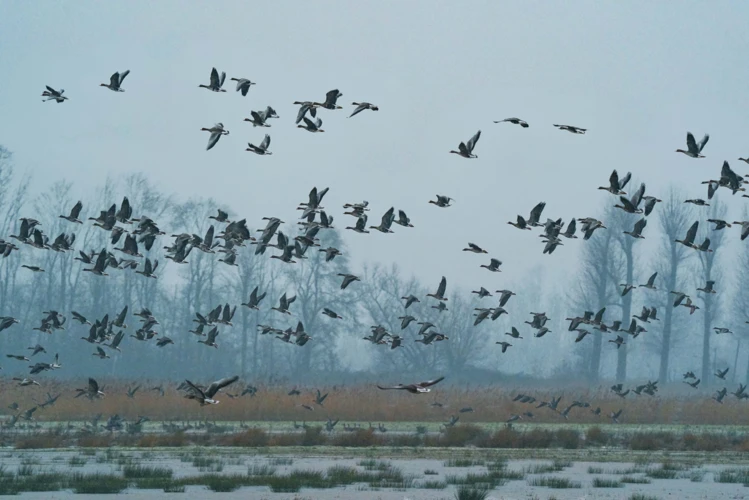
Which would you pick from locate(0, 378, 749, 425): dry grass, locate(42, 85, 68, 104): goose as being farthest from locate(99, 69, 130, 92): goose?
locate(0, 378, 749, 425): dry grass

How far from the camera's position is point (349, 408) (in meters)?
48.1

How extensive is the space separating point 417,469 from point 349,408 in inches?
711

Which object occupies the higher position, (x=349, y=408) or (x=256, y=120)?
(x=256, y=120)

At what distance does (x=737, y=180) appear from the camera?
26875 millimetres

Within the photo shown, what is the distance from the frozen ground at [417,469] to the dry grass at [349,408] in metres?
11.5

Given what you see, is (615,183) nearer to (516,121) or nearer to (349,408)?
(516,121)

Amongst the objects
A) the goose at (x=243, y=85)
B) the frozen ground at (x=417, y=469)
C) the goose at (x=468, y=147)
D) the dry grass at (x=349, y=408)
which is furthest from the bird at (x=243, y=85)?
the dry grass at (x=349, y=408)

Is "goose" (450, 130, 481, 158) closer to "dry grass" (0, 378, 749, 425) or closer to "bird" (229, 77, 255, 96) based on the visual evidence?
"bird" (229, 77, 255, 96)

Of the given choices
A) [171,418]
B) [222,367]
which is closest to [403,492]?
[171,418]

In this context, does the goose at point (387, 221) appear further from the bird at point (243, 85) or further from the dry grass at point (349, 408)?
the dry grass at point (349, 408)

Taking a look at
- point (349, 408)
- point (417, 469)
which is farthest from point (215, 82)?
point (349, 408)

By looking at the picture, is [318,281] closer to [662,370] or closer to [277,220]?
[662,370]

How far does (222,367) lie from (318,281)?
10.6 meters

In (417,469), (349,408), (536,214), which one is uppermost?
(536,214)
